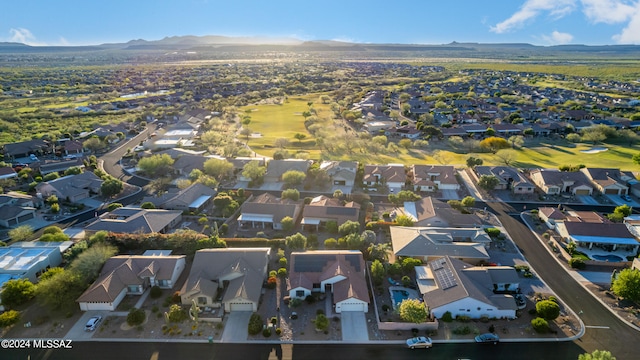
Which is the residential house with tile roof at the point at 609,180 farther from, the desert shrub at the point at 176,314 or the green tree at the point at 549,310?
the desert shrub at the point at 176,314

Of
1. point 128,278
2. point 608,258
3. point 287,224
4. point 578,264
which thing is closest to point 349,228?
point 287,224

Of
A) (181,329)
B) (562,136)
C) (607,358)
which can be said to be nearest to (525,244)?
(607,358)

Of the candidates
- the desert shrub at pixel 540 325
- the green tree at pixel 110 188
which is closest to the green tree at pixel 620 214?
the desert shrub at pixel 540 325

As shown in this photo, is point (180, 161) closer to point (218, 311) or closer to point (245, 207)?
point (245, 207)

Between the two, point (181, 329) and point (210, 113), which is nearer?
point (181, 329)

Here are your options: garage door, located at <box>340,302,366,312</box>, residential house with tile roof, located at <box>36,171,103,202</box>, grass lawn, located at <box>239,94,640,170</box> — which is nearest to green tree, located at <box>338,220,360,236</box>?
garage door, located at <box>340,302,366,312</box>

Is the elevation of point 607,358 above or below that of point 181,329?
above
